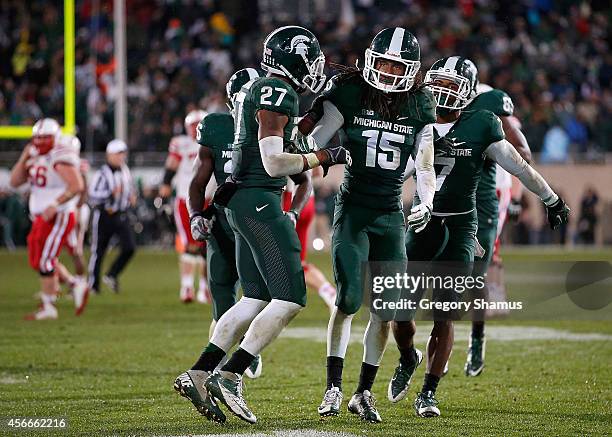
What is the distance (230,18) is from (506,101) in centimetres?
1588

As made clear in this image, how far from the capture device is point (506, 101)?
A: 7.23 meters

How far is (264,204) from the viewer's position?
5.17 metres

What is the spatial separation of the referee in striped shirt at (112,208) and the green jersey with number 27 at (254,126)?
7649 mm

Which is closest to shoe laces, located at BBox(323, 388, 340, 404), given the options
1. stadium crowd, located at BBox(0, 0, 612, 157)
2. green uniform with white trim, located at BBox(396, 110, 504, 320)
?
green uniform with white trim, located at BBox(396, 110, 504, 320)

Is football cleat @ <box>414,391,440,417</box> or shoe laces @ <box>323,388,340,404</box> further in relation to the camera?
football cleat @ <box>414,391,440,417</box>

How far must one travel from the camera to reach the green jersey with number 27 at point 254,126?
501 cm

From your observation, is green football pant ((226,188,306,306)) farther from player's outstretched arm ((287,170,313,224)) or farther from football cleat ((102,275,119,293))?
football cleat ((102,275,119,293))

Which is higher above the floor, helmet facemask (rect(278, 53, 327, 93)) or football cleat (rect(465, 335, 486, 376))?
helmet facemask (rect(278, 53, 327, 93))

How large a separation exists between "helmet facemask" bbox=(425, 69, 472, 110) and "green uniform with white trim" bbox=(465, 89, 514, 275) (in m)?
0.90

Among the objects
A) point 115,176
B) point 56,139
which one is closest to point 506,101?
point 56,139

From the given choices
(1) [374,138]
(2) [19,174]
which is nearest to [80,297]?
(2) [19,174]

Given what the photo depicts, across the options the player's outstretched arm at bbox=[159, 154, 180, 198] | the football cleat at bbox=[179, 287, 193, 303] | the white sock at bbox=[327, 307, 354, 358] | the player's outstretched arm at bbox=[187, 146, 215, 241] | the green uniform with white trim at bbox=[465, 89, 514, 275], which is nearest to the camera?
the white sock at bbox=[327, 307, 354, 358]

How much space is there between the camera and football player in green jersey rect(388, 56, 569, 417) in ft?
18.7

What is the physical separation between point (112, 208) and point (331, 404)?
7.95m
